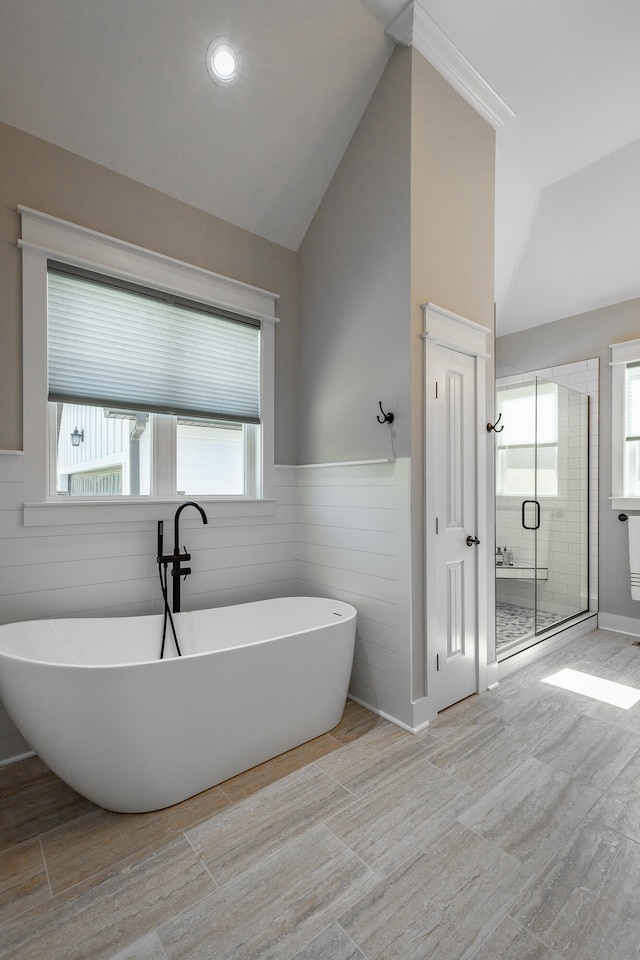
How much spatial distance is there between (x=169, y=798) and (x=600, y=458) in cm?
391

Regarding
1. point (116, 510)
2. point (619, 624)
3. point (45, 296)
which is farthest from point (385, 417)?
point (619, 624)

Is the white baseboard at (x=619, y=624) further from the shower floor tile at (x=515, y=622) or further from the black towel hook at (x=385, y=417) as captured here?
the black towel hook at (x=385, y=417)

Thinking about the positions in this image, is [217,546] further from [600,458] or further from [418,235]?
[600,458]

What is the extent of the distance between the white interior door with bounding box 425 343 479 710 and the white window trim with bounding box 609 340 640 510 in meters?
1.91

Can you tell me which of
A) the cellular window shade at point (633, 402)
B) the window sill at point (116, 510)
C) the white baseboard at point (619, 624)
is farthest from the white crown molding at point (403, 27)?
the white baseboard at point (619, 624)

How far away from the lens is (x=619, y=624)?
12.5 feet

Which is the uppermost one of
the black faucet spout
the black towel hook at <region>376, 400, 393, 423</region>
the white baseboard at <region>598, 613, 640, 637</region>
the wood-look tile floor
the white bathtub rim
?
the black towel hook at <region>376, 400, 393, 423</region>

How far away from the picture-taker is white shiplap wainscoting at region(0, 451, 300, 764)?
2.08 meters

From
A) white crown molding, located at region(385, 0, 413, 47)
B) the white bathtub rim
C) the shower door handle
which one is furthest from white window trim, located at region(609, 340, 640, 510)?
white crown molding, located at region(385, 0, 413, 47)

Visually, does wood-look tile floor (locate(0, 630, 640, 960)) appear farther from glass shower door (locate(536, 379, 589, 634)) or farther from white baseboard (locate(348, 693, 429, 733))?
glass shower door (locate(536, 379, 589, 634))

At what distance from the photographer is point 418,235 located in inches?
92.0

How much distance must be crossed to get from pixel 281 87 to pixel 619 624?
14.4 ft

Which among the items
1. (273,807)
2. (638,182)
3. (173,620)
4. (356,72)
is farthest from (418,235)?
(273,807)

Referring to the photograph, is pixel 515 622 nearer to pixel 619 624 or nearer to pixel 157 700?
pixel 619 624
